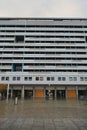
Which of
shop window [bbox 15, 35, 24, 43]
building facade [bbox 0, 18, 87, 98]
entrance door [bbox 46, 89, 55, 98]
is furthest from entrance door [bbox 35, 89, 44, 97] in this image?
shop window [bbox 15, 35, 24, 43]

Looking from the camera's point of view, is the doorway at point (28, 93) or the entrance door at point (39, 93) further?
the doorway at point (28, 93)

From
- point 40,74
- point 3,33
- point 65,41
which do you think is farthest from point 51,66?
point 3,33

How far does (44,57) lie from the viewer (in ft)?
247

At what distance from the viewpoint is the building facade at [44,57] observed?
7225 centimetres

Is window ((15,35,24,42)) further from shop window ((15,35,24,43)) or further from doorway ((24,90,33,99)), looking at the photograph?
doorway ((24,90,33,99))

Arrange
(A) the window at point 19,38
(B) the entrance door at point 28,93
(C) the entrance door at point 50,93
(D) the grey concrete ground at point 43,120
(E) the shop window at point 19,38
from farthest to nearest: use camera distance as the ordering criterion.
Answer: (A) the window at point 19,38
(E) the shop window at point 19,38
(B) the entrance door at point 28,93
(C) the entrance door at point 50,93
(D) the grey concrete ground at point 43,120

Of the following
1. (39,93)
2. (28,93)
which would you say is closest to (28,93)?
(28,93)

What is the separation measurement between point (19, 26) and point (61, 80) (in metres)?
27.7

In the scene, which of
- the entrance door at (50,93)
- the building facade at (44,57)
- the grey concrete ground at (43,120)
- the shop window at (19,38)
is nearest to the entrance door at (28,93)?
the building facade at (44,57)

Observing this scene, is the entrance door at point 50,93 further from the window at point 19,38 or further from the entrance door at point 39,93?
the window at point 19,38

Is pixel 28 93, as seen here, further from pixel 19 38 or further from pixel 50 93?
pixel 19 38

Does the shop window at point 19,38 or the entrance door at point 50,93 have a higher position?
the shop window at point 19,38

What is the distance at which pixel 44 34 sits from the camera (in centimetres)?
7888

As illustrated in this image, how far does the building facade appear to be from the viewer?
7225 cm
